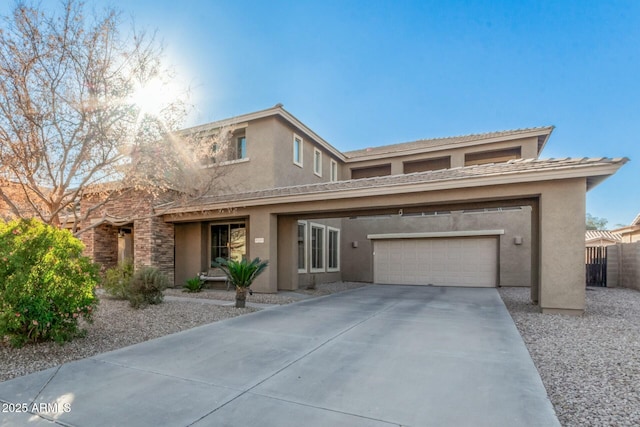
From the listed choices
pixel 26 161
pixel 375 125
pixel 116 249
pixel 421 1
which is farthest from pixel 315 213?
pixel 375 125

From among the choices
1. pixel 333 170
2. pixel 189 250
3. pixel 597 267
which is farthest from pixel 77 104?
pixel 597 267

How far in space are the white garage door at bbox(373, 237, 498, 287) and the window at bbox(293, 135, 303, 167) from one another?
607cm

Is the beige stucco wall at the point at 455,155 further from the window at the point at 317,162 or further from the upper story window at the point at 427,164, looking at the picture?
the window at the point at 317,162

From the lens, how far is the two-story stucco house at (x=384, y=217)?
27.6 feet

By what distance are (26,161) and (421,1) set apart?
13.1 m

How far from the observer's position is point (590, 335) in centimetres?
651

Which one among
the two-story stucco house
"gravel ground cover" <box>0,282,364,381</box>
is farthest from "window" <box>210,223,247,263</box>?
"gravel ground cover" <box>0,282,364,381</box>

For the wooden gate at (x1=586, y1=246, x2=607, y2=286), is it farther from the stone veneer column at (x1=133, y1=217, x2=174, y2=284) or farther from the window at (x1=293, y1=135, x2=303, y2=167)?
the stone veneer column at (x1=133, y1=217, x2=174, y2=284)

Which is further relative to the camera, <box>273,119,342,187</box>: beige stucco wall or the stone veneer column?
<box>273,119,342,187</box>: beige stucco wall

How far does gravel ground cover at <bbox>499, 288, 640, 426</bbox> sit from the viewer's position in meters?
3.52

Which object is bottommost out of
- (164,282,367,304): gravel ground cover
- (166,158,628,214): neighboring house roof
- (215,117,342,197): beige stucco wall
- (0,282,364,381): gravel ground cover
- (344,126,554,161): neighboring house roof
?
(164,282,367,304): gravel ground cover

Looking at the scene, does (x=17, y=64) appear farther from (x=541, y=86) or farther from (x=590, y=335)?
(x=541, y=86)

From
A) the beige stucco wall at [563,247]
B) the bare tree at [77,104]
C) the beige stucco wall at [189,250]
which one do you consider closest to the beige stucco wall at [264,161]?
the beige stucco wall at [189,250]

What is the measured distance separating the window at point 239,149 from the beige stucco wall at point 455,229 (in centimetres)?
707
